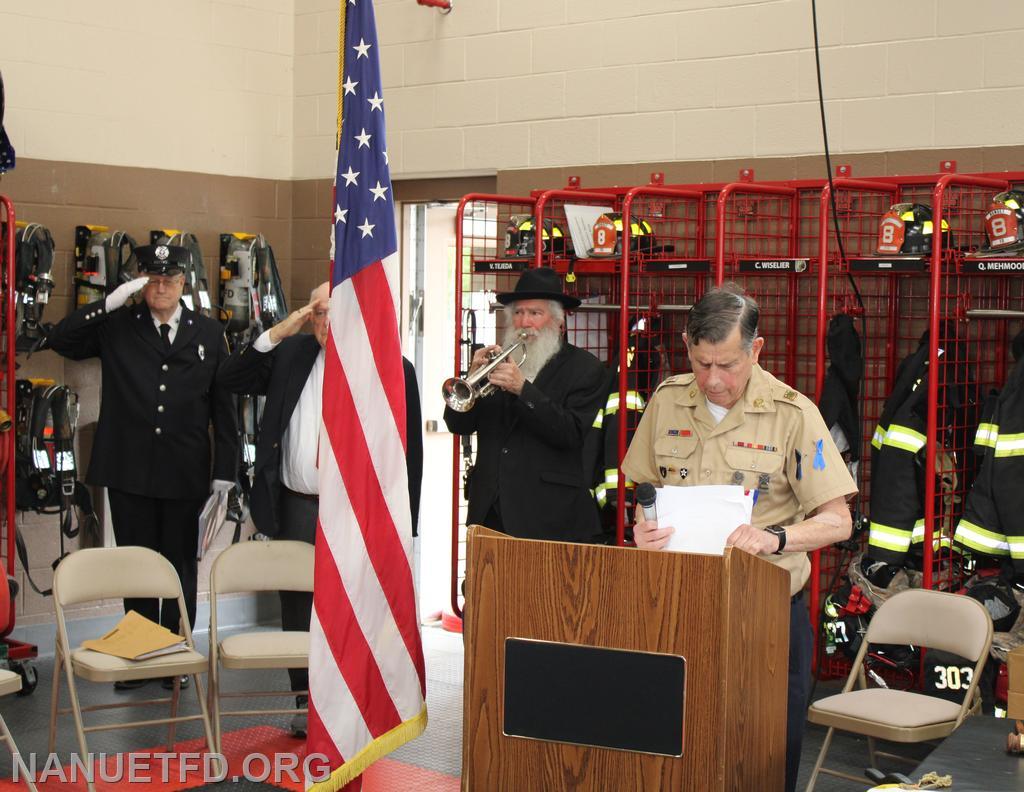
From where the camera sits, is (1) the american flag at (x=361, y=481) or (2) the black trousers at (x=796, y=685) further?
(1) the american flag at (x=361, y=481)

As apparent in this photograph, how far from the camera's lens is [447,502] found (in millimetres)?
7551

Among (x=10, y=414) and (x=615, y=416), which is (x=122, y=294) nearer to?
(x=10, y=414)

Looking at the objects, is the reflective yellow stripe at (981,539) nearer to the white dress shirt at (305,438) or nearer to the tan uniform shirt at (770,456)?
the tan uniform shirt at (770,456)

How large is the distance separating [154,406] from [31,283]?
83 centimetres

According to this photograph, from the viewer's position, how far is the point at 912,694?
14.1 feet

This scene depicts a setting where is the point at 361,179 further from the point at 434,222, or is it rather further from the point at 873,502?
the point at 434,222

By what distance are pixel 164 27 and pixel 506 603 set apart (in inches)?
199

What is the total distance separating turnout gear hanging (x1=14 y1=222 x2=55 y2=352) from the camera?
5.95 metres

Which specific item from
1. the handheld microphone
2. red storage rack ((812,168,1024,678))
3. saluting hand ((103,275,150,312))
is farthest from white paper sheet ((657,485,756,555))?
saluting hand ((103,275,150,312))

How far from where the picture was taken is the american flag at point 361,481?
370 centimetres

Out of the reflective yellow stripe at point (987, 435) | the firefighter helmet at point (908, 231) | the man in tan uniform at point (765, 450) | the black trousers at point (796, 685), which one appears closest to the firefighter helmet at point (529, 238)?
the firefighter helmet at point (908, 231)

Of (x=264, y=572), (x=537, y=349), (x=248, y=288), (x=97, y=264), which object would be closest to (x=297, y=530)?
(x=264, y=572)

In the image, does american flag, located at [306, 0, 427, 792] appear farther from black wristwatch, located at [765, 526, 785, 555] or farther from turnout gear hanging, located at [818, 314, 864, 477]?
turnout gear hanging, located at [818, 314, 864, 477]

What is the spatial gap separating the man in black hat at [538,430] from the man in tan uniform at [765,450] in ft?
4.67
